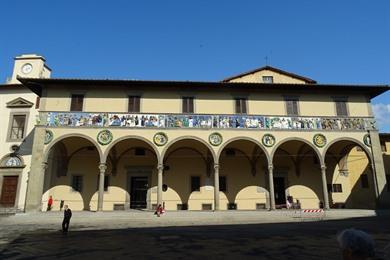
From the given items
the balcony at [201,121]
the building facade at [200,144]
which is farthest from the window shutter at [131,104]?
the balcony at [201,121]

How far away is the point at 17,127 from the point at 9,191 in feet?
14.8

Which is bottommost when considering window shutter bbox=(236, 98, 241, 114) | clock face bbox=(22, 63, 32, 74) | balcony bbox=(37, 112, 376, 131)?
balcony bbox=(37, 112, 376, 131)

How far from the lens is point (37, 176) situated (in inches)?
715

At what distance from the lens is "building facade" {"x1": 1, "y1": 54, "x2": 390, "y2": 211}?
1934 centimetres

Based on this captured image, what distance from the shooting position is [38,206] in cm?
1762

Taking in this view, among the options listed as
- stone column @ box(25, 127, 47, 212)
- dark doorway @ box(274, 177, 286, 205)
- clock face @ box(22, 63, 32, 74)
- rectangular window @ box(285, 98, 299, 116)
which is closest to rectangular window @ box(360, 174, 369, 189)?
dark doorway @ box(274, 177, 286, 205)

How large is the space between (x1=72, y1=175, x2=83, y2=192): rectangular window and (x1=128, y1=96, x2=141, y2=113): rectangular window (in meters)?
5.91

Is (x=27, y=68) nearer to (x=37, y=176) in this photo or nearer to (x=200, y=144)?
(x=37, y=176)

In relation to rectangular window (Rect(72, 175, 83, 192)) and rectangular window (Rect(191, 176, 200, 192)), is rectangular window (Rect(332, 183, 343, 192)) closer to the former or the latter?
rectangular window (Rect(191, 176, 200, 192))

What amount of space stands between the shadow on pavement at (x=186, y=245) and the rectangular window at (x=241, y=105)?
9.45 meters

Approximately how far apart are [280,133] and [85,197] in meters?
13.1

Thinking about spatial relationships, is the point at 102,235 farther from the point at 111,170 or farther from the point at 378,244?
the point at 111,170

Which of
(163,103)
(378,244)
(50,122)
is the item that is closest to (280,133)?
(163,103)

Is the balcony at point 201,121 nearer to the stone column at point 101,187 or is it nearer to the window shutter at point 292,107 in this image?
the window shutter at point 292,107
